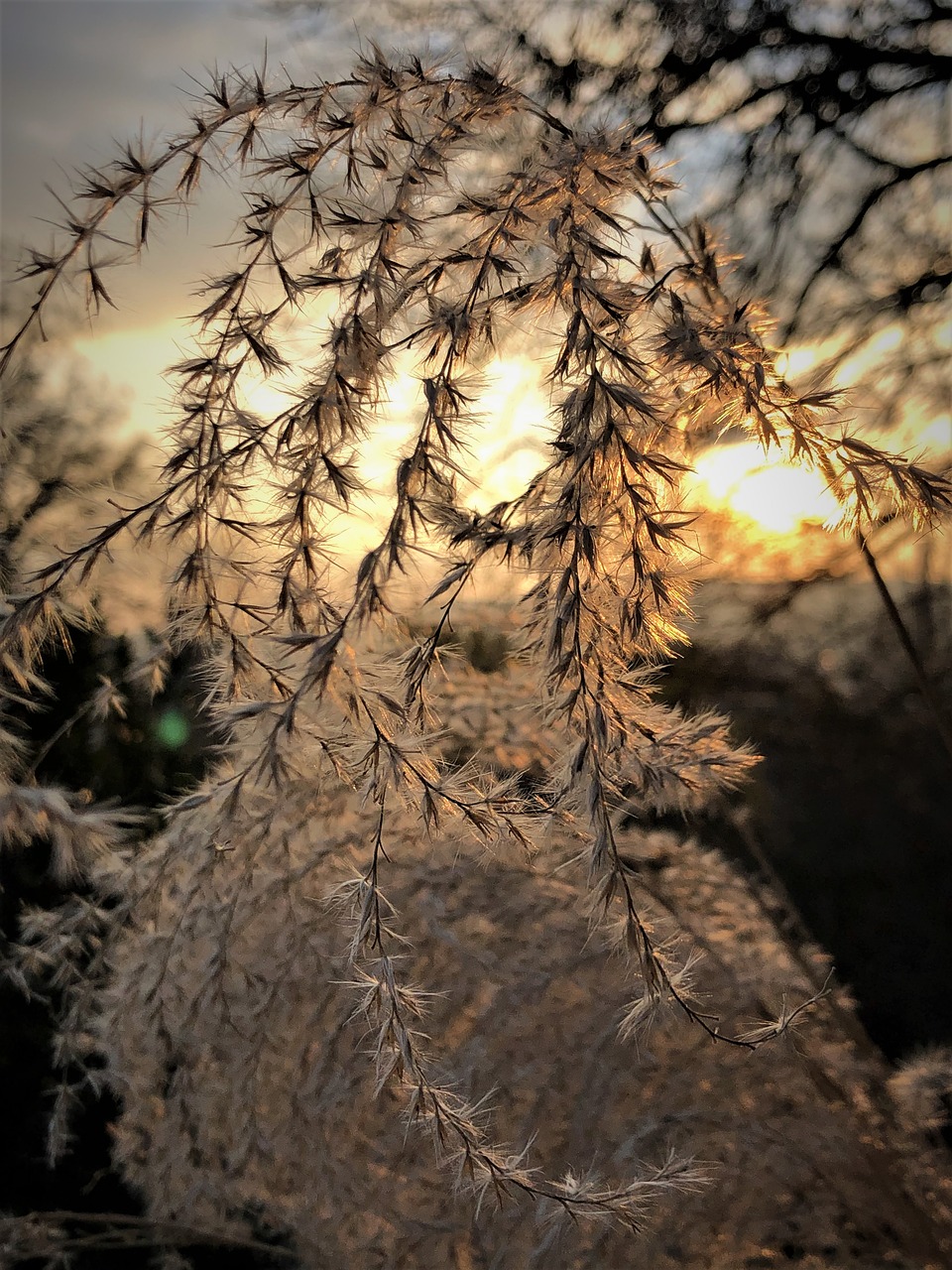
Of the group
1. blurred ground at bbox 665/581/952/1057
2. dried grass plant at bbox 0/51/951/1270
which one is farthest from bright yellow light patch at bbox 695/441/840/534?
blurred ground at bbox 665/581/952/1057

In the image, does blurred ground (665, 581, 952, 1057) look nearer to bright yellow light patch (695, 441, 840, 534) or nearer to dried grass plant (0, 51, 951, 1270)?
bright yellow light patch (695, 441, 840, 534)

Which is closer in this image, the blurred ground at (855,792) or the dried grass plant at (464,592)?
the dried grass plant at (464,592)

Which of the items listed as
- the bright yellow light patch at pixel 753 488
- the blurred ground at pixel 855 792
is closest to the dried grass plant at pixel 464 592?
the bright yellow light patch at pixel 753 488

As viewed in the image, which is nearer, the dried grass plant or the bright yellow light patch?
the dried grass plant

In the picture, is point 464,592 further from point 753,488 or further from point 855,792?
point 855,792

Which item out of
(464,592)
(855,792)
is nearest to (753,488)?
(464,592)

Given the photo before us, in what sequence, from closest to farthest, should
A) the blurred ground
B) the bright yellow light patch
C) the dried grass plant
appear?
the dried grass plant, the bright yellow light patch, the blurred ground

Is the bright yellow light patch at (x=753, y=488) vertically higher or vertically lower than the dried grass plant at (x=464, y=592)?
higher

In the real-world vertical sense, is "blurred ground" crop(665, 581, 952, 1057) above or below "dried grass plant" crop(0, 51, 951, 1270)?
above

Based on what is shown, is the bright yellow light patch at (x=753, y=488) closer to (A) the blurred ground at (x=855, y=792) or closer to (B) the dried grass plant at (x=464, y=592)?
(B) the dried grass plant at (x=464, y=592)
